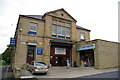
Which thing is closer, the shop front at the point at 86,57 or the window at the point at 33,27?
the window at the point at 33,27

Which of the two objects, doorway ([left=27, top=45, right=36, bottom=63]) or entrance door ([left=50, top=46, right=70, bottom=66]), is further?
entrance door ([left=50, top=46, right=70, bottom=66])

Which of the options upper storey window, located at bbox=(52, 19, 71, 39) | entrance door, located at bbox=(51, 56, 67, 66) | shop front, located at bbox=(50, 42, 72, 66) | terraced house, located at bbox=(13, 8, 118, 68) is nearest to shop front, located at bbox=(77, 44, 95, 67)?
terraced house, located at bbox=(13, 8, 118, 68)

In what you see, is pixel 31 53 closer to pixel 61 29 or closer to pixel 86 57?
pixel 61 29

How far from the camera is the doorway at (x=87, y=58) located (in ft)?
67.3

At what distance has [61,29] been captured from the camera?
2156 cm

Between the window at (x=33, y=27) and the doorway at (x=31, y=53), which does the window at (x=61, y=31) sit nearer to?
the window at (x=33, y=27)

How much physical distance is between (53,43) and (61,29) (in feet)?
12.5

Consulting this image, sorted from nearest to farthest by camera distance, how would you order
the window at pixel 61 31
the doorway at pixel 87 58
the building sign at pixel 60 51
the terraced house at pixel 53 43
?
1. the terraced house at pixel 53 43
2. the building sign at pixel 60 51
3. the doorway at pixel 87 58
4. the window at pixel 61 31

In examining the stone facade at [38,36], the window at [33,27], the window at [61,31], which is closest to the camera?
the stone facade at [38,36]

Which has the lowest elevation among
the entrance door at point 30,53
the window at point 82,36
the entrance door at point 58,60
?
the entrance door at point 58,60

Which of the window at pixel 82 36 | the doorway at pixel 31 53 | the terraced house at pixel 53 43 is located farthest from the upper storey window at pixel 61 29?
the doorway at pixel 31 53

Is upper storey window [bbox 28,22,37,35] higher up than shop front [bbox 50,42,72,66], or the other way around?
upper storey window [bbox 28,22,37,35]

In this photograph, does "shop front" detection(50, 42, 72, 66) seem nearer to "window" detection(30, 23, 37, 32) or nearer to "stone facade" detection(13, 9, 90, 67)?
"stone facade" detection(13, 9, 90, 67)

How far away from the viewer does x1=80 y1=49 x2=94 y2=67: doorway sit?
20516 millimetres
